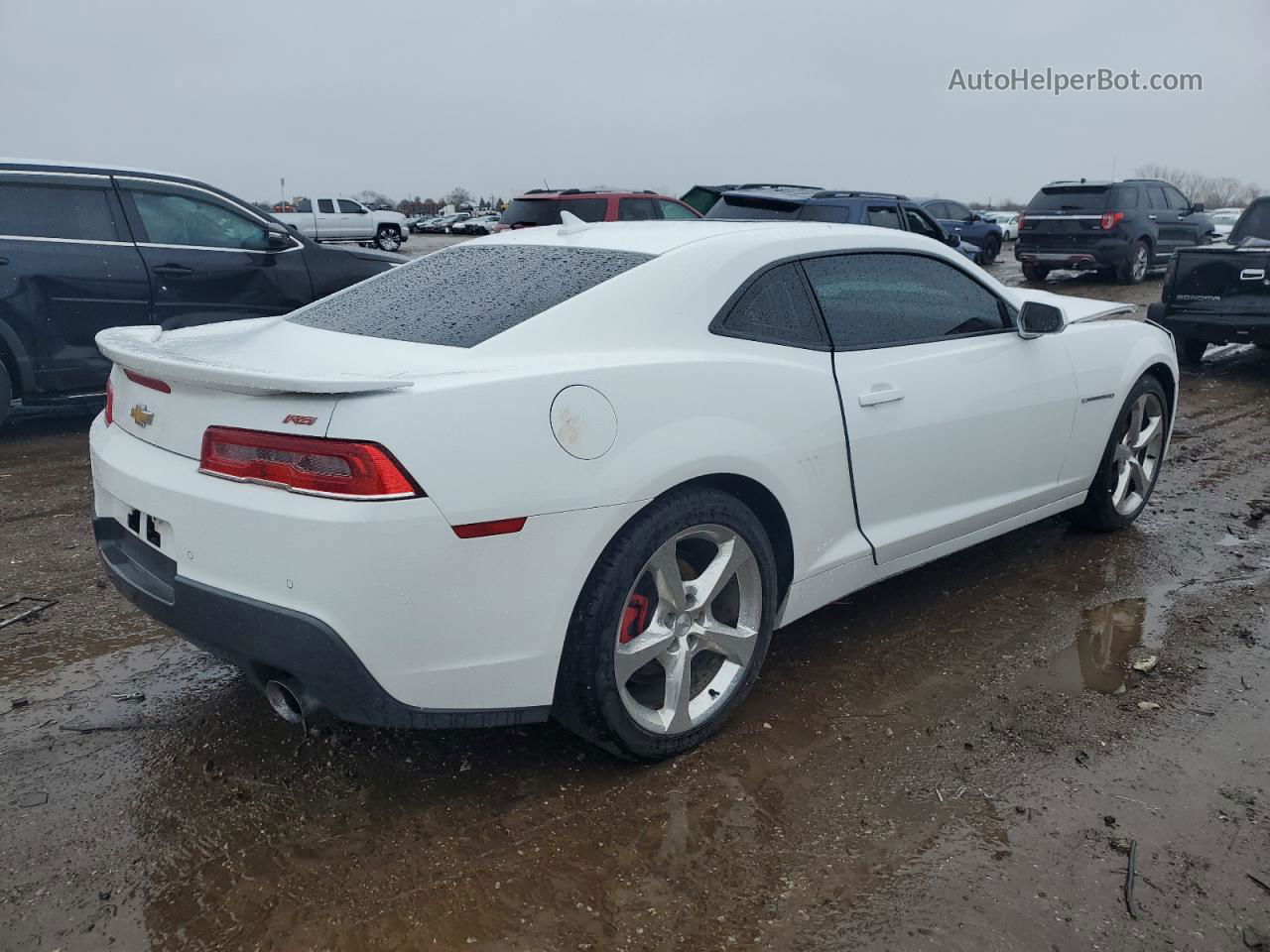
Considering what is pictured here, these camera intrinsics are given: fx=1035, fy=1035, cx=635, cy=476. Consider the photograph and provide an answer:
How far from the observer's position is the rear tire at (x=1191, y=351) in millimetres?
9798

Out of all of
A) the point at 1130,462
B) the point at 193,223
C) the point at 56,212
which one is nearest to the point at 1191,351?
the point at 1130,462

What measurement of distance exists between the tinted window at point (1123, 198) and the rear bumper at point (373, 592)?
1620 cm

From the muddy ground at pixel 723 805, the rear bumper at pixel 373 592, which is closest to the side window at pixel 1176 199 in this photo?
the muddy ground at pixel 723 805

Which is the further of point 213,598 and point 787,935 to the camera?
Result: point 213,598

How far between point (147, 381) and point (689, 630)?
1620mm

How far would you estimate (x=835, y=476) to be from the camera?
10.5 feet

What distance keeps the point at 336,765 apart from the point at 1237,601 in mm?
3448

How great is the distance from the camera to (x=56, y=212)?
6535mm

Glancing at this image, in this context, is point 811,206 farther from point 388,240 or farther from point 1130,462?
point 388,240

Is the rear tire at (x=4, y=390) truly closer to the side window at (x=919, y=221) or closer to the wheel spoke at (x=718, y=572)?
the wheel spoke at (x=718, y=572)

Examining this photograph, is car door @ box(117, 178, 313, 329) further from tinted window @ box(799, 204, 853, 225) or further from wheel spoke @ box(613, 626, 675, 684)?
wheel spoke @ box(613, 626, 675, 684)

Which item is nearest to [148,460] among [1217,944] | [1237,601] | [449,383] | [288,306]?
[449,383]

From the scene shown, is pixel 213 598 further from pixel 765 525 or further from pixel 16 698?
pixel 765 525

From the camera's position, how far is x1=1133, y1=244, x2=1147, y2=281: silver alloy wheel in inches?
643
